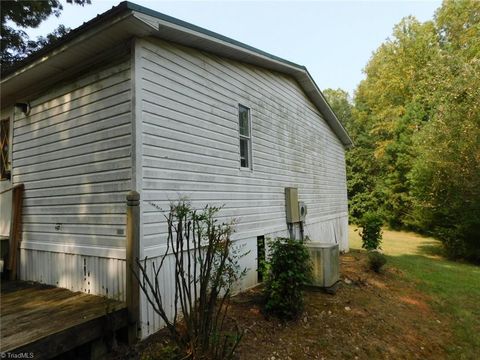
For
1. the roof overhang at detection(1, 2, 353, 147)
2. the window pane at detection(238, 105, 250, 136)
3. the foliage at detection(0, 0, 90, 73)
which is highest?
the foliage at detection(0, 0, 90, 73)

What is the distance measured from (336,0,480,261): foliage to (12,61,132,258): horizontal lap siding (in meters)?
15.5

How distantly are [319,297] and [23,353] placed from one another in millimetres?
5082

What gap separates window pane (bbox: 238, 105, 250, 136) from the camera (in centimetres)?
714

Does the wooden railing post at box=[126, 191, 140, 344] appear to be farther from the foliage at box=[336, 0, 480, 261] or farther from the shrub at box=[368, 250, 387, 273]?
the foliage at box=[336, 0, 480, 261]

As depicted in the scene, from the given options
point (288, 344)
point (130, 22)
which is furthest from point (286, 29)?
point (288, 344)

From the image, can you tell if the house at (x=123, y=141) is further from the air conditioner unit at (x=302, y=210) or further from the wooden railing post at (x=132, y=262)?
the air conditioner unit at (x=302, y=210)

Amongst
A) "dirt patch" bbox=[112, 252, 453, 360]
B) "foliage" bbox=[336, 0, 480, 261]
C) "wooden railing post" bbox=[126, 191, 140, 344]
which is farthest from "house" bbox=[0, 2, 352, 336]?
"foliage" bbox=[336, 0, 480, 261]

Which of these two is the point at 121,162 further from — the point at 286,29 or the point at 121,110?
the point at 286,29

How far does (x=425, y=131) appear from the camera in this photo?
17188 millimetres

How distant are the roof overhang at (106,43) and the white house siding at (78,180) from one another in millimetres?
306

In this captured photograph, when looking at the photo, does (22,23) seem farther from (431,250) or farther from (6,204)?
(431,250)

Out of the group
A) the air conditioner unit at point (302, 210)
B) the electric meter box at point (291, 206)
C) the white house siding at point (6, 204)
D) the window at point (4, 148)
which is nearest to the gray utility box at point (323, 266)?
the electric meter box at point (291, 206)

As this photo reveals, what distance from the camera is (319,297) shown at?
6473 mm

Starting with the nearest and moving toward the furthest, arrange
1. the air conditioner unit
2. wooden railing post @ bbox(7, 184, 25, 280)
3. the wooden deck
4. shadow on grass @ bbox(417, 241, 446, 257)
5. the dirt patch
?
1. the wooden deck
2. the dirt patch
3. wooden railing post @ bbox(7, 184, 25, 280)
4. the air conditioner unit
5. shadow on grass @ bbox(417, 241, 446, 257)
